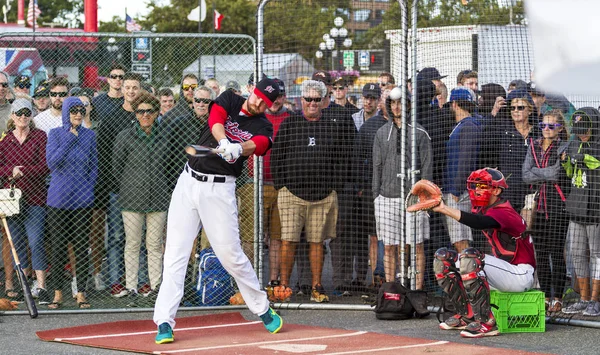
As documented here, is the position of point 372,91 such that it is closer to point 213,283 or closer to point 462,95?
point 462,95

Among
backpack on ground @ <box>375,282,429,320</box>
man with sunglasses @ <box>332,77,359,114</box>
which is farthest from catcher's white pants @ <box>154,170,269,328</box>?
man with sunglasses @ <box>332,77,359,114</box>

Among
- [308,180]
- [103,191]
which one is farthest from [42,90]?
[308,180]

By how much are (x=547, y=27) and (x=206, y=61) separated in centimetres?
1383

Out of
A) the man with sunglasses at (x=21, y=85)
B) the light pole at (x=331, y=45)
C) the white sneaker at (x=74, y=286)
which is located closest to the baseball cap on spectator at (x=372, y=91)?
the light pole at (x=331, y=45)

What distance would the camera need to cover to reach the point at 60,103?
11203 millimetres

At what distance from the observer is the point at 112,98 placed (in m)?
11.2

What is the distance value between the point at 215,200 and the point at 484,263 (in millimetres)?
2450

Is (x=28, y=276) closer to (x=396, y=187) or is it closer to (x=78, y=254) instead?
(x=78, y=254)

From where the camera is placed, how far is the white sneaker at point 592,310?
978 centimetres

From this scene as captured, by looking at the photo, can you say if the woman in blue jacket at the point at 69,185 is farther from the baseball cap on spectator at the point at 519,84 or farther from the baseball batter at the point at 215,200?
the baseball cap on spectator at the point at 519,84

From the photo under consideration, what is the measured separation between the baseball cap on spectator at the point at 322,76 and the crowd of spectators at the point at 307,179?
0.01 m

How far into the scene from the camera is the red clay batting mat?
320 inches

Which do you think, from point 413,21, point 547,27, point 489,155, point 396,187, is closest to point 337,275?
point 396,187

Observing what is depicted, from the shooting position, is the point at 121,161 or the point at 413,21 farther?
the point at 121,161
